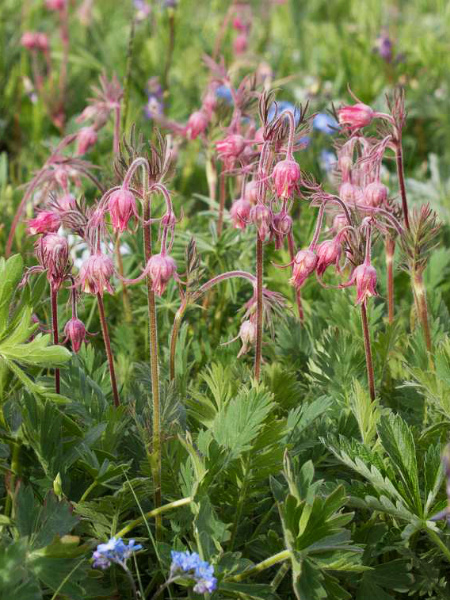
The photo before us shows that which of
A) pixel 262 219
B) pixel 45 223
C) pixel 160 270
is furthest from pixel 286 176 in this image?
pixel 45 223

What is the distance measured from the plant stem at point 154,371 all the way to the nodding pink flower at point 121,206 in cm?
4

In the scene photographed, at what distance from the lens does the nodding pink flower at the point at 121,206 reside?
1.65m

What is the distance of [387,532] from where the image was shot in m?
1.87

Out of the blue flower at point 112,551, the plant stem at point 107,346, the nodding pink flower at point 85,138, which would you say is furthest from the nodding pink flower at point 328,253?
the nodding pink flower at point 85,138

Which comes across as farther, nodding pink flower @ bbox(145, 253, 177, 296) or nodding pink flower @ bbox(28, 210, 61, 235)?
nodding pink flower @ bbox(28, 210, 61, 235)

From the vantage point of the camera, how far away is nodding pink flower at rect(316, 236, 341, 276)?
1.88m

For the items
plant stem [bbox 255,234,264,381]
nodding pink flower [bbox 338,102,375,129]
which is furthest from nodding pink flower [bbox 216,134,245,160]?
plant stem [bbox 255,234,264,381]

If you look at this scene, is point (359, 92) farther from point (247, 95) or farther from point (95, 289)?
point (95, 289)

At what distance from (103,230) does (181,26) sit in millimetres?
3754

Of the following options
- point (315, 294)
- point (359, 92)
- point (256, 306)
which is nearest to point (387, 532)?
point (256, 306)

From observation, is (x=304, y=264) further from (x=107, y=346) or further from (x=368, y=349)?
(x=107, y=346)

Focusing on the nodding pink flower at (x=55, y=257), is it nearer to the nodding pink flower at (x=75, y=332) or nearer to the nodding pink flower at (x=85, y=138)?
the nodding pink flower at (x=75, y=332)

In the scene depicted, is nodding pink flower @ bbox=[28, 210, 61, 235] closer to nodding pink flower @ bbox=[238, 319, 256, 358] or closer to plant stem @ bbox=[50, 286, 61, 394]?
plant stem @ bbox=[50, 286, 61, 394]

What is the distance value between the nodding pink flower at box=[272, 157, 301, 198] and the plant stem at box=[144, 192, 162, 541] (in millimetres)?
291
